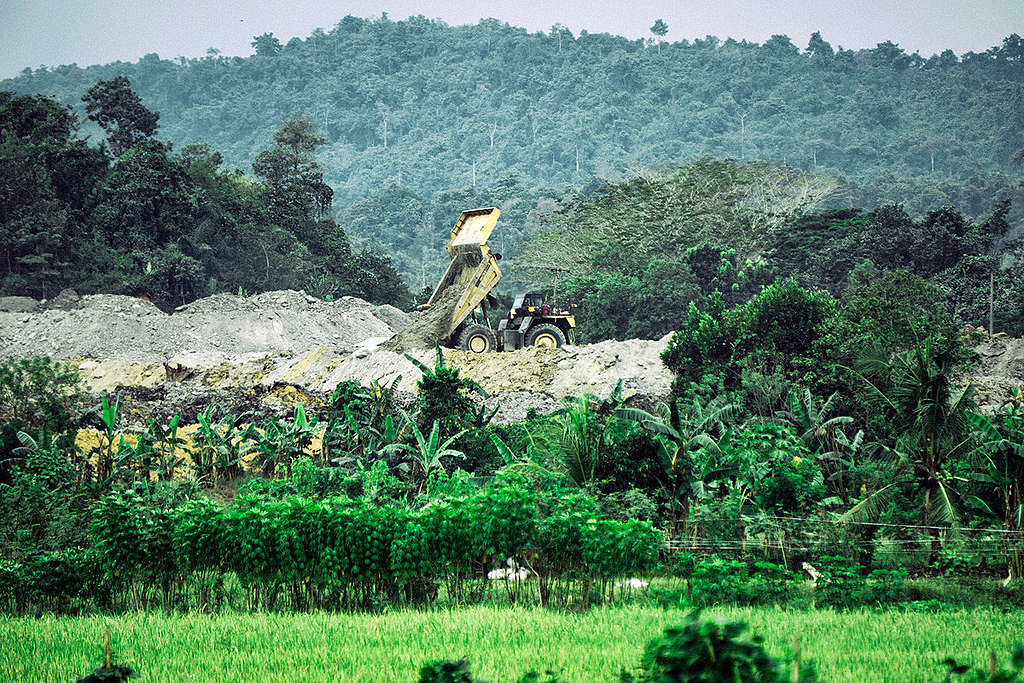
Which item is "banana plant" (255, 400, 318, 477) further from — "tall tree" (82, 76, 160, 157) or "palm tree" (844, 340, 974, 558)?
"tall tree" (82, 76, 160, 157)

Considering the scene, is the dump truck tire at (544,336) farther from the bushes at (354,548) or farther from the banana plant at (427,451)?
the bushes at (354,548)

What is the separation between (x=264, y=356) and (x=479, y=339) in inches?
323

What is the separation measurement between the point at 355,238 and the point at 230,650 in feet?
244

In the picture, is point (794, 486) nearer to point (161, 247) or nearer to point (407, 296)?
point (161, 247)

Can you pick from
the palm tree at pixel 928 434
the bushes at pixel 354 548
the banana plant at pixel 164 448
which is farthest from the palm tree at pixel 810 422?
the banana plant at pixel 164 448

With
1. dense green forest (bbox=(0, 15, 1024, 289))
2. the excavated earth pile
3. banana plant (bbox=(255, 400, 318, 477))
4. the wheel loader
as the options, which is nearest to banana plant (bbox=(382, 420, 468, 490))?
banana plant (bbox=(255, 400, 318, 477))

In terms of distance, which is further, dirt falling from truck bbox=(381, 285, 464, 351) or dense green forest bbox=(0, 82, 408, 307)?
dense green forest bbox=(0, 82, 408, 307)

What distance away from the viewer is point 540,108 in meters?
119

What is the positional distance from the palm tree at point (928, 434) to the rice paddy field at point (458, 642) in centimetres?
239

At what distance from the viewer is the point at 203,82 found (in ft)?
417

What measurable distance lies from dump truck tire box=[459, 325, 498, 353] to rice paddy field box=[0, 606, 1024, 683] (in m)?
19.9

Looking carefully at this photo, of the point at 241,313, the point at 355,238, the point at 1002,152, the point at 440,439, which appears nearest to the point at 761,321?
the point at 440,439

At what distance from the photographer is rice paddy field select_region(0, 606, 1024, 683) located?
6.91 m

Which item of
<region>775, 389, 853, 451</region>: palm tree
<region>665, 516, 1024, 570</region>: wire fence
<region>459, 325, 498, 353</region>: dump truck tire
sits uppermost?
<region>459, 325, 498, 353</region>: dump truck tire
